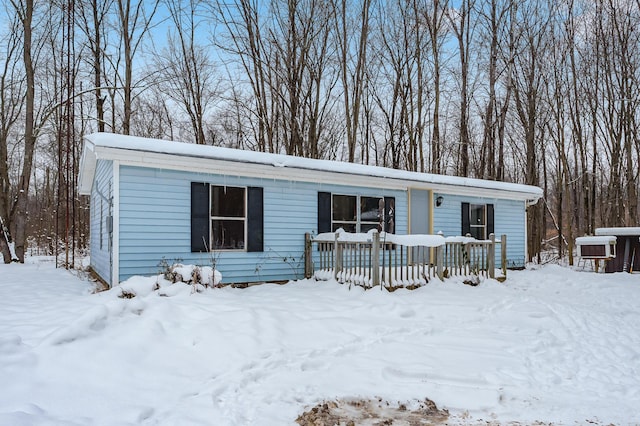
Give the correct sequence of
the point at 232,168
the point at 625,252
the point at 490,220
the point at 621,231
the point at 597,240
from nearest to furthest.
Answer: the point at 232,168, the point at 597,240, the point at 621,231, the point at 625,252, the point at 490,220

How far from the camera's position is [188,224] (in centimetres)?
769

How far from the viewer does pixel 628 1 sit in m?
16.3

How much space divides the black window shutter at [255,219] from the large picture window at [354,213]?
142cm

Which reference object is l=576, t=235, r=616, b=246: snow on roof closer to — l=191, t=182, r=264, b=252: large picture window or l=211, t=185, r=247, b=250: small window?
l=191, t=182, r=264, b=252: large picture window

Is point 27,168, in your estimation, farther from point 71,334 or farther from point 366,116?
point 366,116

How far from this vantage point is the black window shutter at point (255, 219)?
831 centimetres

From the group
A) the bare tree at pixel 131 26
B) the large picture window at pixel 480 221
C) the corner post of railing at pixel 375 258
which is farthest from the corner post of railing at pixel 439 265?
the bare tree at pixel 131 26

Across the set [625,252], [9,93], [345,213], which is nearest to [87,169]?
[345,213]

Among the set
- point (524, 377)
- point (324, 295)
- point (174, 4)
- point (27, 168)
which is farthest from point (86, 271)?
point (174, 4)

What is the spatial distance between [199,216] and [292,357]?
4258 mm

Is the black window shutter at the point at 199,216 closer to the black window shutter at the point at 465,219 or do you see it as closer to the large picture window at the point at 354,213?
the large picture window at the point at 354,213

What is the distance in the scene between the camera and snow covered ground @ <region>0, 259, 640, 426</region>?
10.2ft

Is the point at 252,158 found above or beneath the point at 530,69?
beneath

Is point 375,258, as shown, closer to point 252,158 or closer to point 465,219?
point 252,158
